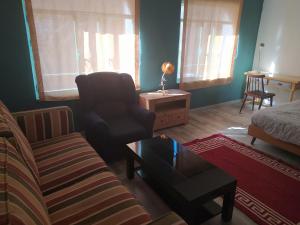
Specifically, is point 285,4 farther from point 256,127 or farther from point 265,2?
point 256,127

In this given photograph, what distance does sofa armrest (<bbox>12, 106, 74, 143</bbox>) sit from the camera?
81.7 inches

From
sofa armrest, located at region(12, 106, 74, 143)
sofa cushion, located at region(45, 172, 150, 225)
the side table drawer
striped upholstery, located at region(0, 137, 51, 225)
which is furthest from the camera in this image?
the side table drawer

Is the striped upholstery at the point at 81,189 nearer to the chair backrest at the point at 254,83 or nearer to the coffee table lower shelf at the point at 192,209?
the coffee table lower shelf at the point at 192,209

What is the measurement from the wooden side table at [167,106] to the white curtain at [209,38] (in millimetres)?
562

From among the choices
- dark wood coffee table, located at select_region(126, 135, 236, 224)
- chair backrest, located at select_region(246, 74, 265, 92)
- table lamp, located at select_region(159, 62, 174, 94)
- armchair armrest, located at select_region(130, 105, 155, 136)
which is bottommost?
dark wood coffee table, located at select_region(126, 135, 236, 224)

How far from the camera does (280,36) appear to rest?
4488 mm

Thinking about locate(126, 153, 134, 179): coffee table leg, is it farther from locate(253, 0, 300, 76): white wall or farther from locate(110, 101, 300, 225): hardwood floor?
locate(253, 0, 300, 76): white wall

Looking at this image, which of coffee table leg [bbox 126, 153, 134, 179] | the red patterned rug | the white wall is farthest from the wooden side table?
the white wall

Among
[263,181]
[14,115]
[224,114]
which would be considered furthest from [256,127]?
[14,115]

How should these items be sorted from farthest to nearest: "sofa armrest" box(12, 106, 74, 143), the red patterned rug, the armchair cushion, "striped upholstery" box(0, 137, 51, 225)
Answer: the armchair cushion → "sofa armrest" box(12, 106, 74, 143) → the red patterned rug → "striped upholstery" box(0, 137, 51, 225)

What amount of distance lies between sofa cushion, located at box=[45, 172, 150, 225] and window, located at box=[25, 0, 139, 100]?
1.77 meters

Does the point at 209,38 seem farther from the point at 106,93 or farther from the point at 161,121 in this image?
the point at 106,93

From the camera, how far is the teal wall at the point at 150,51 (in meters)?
2.50

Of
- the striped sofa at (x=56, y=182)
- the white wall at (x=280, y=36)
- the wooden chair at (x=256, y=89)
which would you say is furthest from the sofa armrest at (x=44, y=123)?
the white wall at (x=280, y=36)
